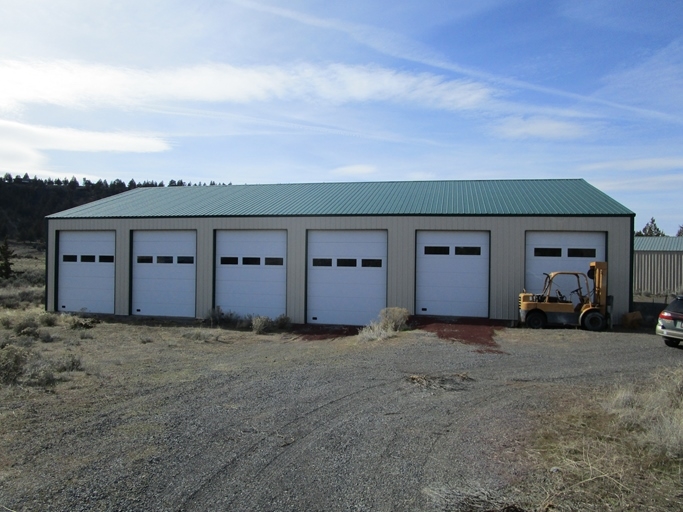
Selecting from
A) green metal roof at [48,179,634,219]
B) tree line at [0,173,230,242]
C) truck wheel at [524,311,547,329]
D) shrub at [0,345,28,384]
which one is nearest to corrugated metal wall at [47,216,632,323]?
green metal roof at [48,179,634,219]

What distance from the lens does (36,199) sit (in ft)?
254

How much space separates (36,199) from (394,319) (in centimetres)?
7409

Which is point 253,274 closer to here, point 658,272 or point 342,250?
point 342,250

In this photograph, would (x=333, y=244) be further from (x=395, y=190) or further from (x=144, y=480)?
(x=144, y=480)

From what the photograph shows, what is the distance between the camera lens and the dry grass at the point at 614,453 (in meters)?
5.04

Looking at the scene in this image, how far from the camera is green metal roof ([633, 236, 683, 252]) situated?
136 feet

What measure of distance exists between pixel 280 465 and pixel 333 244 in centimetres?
1617

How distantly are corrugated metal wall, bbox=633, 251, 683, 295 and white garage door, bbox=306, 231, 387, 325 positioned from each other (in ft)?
79.9

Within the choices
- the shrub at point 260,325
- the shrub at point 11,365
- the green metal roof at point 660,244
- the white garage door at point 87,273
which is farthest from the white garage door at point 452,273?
the green metal roof at point 660,244

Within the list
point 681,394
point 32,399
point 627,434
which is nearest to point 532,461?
point 627,434

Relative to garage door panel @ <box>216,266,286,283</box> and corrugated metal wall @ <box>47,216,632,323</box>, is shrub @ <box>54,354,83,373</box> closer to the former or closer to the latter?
corrugated metal wall @ <box>47,216,632,323</box>

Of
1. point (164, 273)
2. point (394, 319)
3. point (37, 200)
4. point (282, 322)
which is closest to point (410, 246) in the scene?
point (394, 319)

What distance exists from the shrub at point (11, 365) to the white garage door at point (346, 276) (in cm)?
1239

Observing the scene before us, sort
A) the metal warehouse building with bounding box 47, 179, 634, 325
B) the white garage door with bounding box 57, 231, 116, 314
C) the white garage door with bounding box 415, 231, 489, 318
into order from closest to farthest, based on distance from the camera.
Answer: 1. the metal warehouse building with bounding box 47, 179, 634, 325
2. the white garage door with bounding box 415, 231, 489, 318
3. the white garage door with bounding box 57, 231, 116, 314
